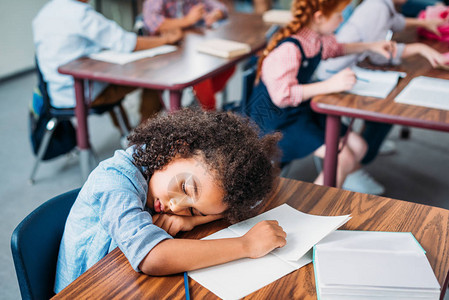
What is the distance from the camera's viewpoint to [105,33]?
7.30 feet

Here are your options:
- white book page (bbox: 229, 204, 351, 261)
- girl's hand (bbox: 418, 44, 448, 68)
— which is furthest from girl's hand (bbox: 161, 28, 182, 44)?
white book page (bbox: 229, 204, 351, 261)

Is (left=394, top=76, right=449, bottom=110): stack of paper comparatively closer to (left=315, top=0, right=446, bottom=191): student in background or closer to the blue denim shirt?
(left=315, top=0, right=446, bottom=191): student in background

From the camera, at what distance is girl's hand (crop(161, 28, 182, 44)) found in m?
2.46

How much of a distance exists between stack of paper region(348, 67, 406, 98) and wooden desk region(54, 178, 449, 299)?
0.64 metres

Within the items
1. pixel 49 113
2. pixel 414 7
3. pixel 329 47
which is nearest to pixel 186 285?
pixel 329 47

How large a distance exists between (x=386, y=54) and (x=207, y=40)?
97cm

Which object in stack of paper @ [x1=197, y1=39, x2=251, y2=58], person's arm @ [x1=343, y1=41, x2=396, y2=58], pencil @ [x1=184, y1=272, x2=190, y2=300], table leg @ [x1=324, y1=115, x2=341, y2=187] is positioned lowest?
table leg @ [x1=324, y1=115, x2=341, y2=187]

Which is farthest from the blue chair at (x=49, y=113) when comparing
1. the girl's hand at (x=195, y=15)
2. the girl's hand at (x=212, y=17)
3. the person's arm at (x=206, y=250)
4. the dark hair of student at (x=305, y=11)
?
the person's arm at (x=206, y=250)

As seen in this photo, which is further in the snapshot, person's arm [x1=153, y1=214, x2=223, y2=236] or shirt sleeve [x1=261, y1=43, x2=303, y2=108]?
shirt sleeve [x1=261, y1=43, x2=303, y2=108]

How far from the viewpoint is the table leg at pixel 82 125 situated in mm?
2121

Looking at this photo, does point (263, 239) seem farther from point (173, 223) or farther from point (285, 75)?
point (285, 75)

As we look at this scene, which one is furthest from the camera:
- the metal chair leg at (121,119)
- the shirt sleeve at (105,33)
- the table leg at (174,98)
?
the metal chair leg at (121,119)

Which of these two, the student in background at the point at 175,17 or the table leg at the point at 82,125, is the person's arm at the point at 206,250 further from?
the student in background at the point at 175,17

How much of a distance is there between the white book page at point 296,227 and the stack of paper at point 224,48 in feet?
4.22
